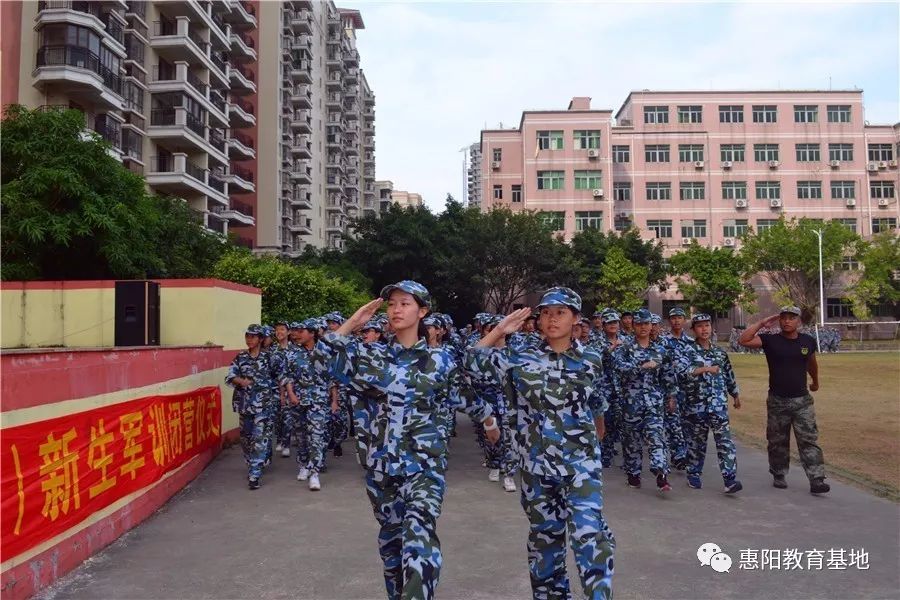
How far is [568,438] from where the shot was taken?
4.14 m

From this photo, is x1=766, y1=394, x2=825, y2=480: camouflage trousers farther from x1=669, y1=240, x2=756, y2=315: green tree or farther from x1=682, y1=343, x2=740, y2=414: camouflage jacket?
x1=669, y1=240, x2=756, y2=315: green tree

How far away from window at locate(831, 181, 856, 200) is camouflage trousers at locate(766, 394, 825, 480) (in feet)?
177

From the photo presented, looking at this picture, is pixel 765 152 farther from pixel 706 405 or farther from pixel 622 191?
pixel 706 405

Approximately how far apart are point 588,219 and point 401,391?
4844 cm

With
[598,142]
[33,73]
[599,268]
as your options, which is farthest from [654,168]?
[33,73]

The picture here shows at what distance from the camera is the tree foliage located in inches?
738

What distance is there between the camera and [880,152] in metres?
54.9

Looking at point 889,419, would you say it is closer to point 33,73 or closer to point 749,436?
point 749,436

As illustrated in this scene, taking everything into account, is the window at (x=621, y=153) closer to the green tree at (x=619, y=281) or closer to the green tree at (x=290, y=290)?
the green tree at (x=619, y=281)

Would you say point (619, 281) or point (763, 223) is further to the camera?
point (763, 223)

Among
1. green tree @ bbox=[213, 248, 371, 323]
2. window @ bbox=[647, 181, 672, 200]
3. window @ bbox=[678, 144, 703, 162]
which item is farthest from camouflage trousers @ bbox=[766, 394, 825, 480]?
window @ bbox=[678, 144, 703, 162]

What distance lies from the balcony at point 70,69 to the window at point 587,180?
32564 mm

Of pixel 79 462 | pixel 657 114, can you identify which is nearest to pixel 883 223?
pixel 657 114

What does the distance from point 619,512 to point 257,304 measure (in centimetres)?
881
